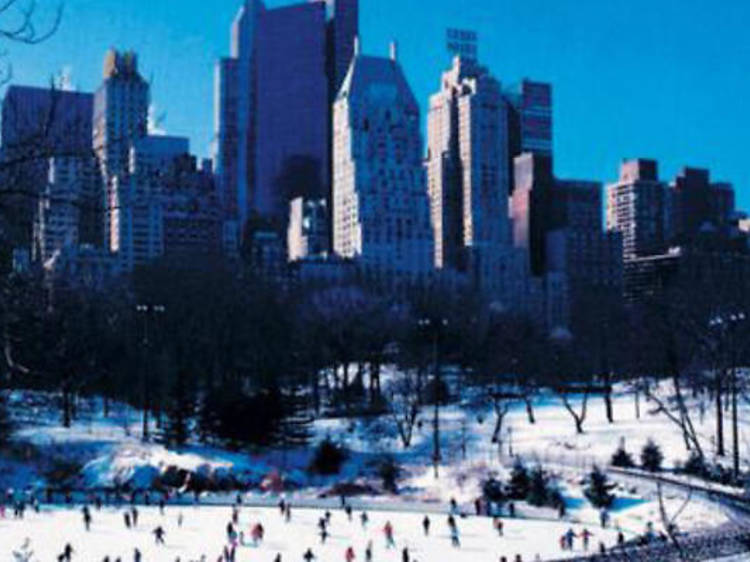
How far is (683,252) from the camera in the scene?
179 m

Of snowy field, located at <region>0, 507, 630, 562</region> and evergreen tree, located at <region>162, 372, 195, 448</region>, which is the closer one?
snowy field, located at <region>0, 507, 630, 562</region>

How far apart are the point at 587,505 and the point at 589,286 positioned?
142 m

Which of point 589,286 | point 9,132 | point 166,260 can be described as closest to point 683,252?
point 589,286

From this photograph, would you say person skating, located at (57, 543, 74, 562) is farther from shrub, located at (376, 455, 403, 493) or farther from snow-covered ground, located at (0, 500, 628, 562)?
shrub, located at (376, 455, 403, 493)

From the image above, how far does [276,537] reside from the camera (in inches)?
1613

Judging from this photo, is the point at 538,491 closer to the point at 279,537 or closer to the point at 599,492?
the point at 599,492

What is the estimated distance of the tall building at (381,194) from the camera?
611 feet

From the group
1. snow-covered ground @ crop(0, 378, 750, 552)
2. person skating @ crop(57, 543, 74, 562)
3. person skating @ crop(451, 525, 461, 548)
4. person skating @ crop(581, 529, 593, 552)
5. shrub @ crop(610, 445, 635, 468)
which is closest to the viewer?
person skating @ crop(57, 543, 74, 562)

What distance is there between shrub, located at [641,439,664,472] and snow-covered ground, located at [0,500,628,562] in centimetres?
909

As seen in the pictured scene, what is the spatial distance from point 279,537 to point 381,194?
151291mm

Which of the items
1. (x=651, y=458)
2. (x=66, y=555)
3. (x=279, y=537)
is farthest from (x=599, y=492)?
(x=66, y=555)

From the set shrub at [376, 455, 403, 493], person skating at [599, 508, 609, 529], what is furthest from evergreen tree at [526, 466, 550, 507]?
shrub at [376, 455, 403, 493]

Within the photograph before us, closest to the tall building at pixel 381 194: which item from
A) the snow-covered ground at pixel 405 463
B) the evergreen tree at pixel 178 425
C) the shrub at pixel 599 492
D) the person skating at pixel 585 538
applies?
the snow-covered ground at pixel 405 463

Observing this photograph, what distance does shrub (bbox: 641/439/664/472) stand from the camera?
5084cm
